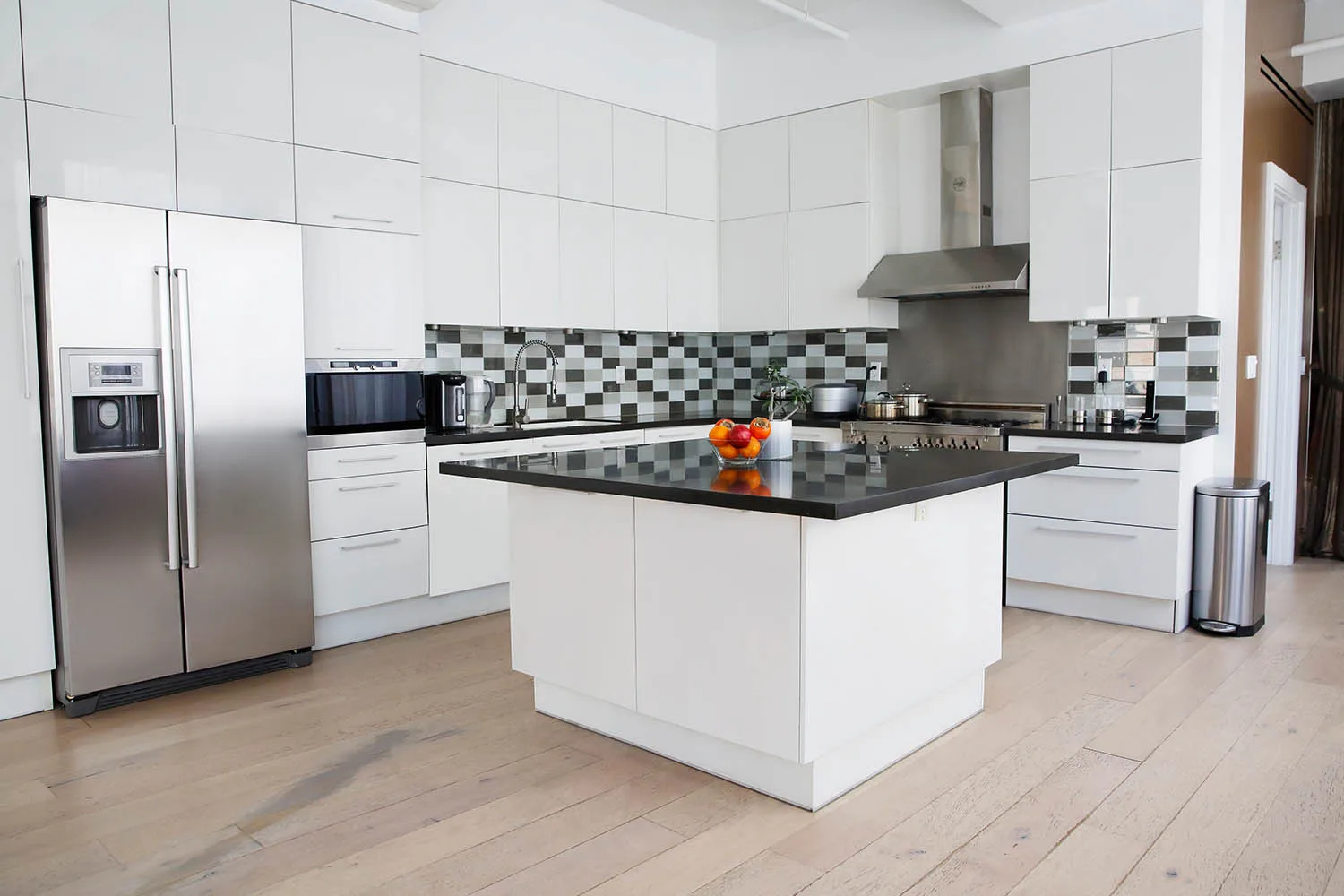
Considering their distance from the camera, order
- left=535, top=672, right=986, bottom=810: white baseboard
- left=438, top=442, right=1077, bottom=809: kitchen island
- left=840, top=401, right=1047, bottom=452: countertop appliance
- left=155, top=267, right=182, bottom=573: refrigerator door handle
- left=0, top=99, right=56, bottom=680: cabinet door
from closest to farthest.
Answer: left=438, top=442, right=1077, bottom=809: kitchen island → left=535, top=672, right=986, bottom=810: white baseboard → left=0, top=99, right=56, bottom=680: cabinet door → left=155, top=267, right=182, bottom=573: refrigerator door handle → left=840, top=401, right=1047, bottom=452: countertop appliance

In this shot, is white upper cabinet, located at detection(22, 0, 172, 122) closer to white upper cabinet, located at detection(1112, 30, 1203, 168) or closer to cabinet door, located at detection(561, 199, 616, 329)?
cabinet door, located at detection(561, 199, 616, 329)

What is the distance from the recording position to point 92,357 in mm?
3285

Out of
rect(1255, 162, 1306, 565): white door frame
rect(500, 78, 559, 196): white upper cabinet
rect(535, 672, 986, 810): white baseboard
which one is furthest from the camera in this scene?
rect(1255, 162, 1306, 565): white door frame

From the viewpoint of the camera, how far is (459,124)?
4711 mm

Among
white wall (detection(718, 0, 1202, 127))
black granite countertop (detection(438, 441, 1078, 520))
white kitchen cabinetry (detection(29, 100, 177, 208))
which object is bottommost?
black granite countertop (detection(438, 441, 1078, 520))

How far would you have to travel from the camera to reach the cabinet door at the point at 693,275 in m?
5.86

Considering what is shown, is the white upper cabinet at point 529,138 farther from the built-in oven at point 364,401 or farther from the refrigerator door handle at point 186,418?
the refrigerator door handle at point 186,418

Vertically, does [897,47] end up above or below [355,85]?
above

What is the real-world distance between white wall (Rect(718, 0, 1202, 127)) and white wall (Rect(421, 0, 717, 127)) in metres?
0.29

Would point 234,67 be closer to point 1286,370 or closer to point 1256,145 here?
point 1256,145

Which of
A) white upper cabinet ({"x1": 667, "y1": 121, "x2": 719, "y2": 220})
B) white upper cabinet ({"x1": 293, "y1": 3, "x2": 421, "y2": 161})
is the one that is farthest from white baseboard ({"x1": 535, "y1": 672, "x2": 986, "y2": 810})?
white upper cabinet ({"x1": 667, "y1": 121, "x2": 719, "y2": 220})

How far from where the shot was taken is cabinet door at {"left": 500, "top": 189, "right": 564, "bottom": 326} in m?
4.96

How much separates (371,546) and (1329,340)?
18.2ft

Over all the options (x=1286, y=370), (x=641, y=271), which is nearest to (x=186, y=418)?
(x=641, y=271)
